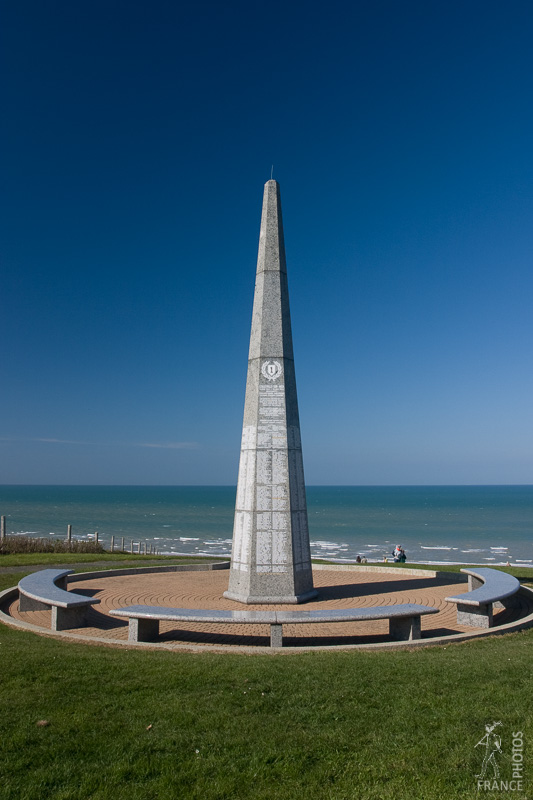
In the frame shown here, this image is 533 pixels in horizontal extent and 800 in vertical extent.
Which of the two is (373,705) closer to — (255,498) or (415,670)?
(415,670)

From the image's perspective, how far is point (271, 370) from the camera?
10969 millimetres

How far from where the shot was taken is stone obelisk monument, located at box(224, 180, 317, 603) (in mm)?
10391

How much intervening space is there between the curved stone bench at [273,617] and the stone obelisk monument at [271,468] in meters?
2.49

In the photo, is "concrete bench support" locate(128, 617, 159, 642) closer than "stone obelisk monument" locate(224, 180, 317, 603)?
Yes

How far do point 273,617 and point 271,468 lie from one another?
347cm

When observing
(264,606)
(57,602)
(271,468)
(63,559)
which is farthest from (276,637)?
(63,559)

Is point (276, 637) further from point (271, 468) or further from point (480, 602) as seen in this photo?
point (271, 468)

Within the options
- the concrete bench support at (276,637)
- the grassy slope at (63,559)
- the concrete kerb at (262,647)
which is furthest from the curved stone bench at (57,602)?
the grassy slope at (63,559)

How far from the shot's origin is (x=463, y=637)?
7.60 m

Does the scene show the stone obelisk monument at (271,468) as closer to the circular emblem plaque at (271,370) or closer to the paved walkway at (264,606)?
the circular emblem plaque at (271,370)

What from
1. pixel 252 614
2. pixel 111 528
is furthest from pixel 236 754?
pixel 111 528

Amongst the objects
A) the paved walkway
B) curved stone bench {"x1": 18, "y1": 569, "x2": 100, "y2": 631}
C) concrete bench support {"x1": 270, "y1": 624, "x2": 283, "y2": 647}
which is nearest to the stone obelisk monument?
the paved walkway

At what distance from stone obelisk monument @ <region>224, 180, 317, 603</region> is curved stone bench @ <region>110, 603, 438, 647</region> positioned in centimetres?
249

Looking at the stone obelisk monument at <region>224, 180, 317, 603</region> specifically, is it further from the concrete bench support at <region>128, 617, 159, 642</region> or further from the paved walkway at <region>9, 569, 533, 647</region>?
the concrete bench support at <region>128, 617, 159, 642</region>
